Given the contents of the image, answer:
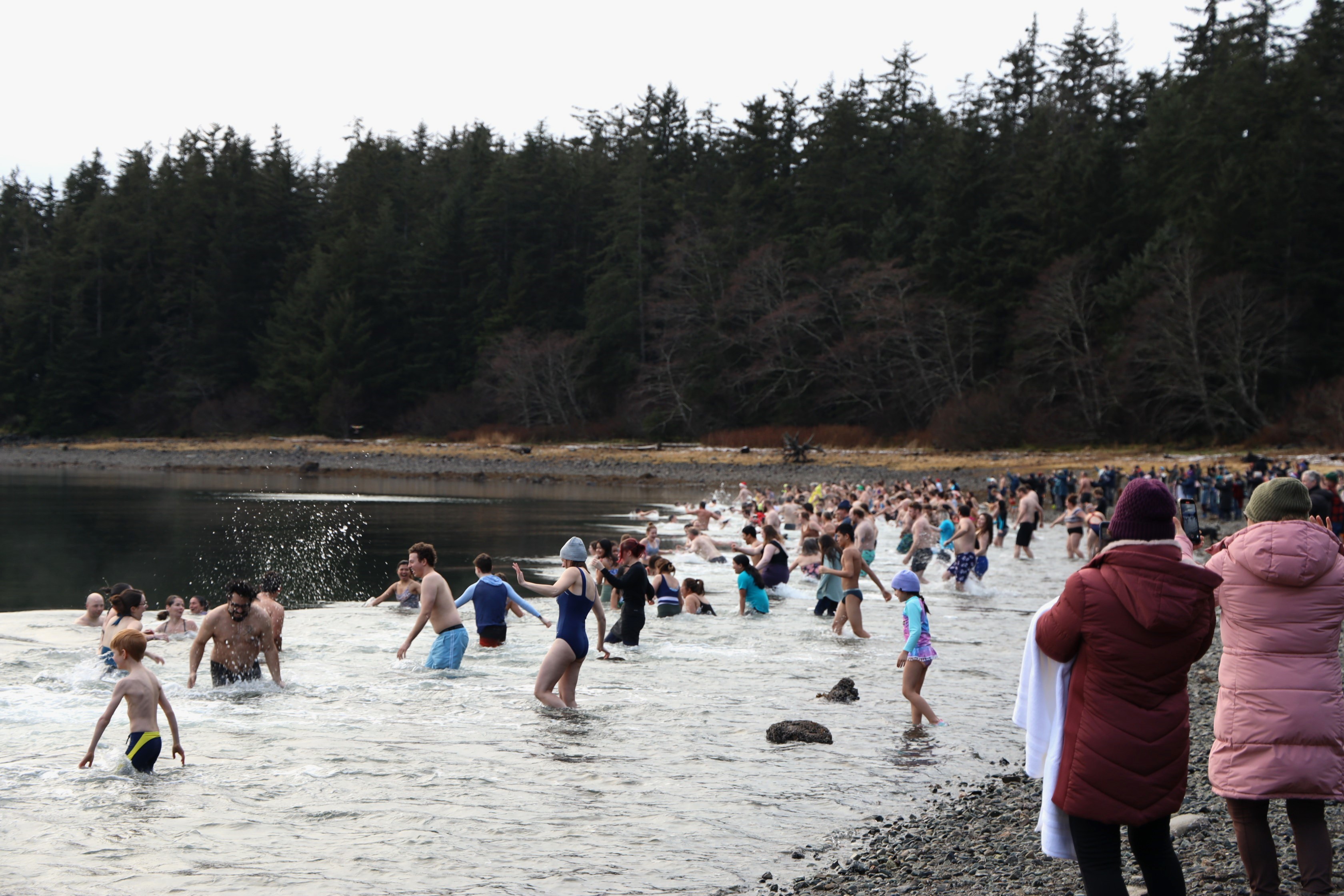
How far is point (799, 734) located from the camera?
9.40 metres

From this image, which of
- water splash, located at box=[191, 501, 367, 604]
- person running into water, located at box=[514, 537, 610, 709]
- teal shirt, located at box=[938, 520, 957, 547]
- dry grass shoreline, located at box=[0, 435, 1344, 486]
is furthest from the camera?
dry grass shoreline, located at box=[0, 435, 1344, 486]

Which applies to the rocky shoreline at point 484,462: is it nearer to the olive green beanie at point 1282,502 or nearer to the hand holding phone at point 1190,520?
the hand holding phone at point 1190,520

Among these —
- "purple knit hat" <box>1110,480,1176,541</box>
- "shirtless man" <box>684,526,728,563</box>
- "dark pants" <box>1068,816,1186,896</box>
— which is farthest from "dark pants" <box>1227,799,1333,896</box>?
"shirtless man" <box>684,526,728,563</box>

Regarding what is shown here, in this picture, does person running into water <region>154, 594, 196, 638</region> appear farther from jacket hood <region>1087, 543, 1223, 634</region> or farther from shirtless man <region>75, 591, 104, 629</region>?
jacket hood <region>1087, 543, 1223, 634</region>

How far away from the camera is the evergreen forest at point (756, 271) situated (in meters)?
49.1

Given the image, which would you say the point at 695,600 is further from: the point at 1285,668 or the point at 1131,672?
the point at 1131,672

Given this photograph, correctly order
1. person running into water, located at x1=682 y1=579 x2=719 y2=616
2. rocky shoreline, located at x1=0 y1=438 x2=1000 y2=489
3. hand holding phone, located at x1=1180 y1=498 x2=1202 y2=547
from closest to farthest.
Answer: hand holding phone, located at x1=1180 y1=498 x2=1202 y2=547 < person running into water, located at x1=682 y1=579 x2=719 y2=616 < rocky shoreline, located at x1=0 y1=438 x2=1000 y2=489

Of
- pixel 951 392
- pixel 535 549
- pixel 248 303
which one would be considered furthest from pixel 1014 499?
pixel 248 303

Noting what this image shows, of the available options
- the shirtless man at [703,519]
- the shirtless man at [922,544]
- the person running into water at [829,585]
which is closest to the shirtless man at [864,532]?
the shirtless man at [922,544]

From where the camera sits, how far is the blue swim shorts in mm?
12227

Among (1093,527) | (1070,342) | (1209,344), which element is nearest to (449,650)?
(1093,527)

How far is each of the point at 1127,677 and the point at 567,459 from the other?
2472 inches

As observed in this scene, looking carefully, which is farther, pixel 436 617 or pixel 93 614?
pixel 93 614

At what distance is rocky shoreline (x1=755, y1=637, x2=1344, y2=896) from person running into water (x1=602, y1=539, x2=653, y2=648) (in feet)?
20.3
